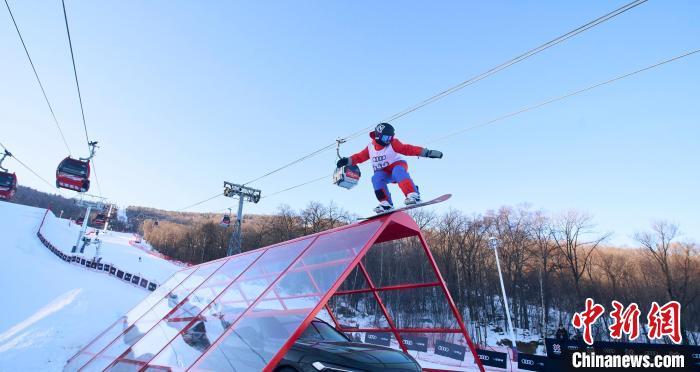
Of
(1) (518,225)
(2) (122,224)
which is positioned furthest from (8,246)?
(2) (122,224)

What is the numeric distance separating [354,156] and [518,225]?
46.2 metres

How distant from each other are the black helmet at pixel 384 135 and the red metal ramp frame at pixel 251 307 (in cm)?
147

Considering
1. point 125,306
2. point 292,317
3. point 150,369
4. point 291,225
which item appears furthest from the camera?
point 291,225

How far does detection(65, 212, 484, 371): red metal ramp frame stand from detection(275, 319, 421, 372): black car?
52cm

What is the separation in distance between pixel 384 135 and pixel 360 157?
91cm

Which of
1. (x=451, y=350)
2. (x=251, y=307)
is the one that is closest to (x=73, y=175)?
(x=251, y=307)

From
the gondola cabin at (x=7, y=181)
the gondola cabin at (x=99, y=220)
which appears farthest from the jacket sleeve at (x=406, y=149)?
the gondola cabin at (x=99, y=220)

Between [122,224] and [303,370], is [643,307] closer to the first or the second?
[303,370]

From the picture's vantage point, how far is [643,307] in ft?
130

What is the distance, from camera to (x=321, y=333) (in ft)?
16.6

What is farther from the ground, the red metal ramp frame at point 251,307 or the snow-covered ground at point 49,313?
the red metal ramp frame at point 251,307

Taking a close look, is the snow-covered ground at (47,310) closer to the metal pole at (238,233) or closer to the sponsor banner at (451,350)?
the metal pole at (238,233)

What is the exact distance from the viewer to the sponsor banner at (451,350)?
681 inches

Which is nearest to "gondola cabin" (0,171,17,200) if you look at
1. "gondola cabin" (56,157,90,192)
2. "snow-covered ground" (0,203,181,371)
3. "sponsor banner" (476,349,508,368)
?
"gondola cabin" (56,157,90,192)
